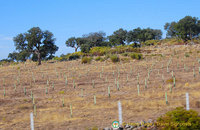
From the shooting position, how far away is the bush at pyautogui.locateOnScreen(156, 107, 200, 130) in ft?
27.2

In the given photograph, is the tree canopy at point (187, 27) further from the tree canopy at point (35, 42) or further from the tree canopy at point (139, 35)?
the tree canopy at point (35, 42)

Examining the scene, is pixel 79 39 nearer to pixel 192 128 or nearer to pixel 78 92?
pixel 78 92

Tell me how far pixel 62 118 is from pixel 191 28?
58517 millimetres

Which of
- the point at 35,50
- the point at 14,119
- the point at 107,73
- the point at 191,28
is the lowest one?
the point at 14,119

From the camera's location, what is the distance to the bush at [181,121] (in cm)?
829

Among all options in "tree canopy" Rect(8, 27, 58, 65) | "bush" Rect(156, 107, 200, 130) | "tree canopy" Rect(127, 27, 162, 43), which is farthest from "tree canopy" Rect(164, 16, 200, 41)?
"bush" Rect(156, 107, 200, 130)

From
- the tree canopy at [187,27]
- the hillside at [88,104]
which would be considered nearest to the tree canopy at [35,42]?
the hillside at [88,104]

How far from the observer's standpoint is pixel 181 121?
8484 mm

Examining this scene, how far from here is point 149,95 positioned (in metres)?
16.8

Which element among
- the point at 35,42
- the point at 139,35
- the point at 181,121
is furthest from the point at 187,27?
the point at 181,121

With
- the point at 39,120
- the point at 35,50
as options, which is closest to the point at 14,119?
the point at 39,120

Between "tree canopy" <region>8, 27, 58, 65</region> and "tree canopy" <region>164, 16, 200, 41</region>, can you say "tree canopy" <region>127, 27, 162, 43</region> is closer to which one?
"tree canopy" <region>164, 16, 200, 41</region>

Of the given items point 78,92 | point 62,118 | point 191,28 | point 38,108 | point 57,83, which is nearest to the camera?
point 62,118

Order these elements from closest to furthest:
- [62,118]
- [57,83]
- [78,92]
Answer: [62,118], [78,92], [57,83]
